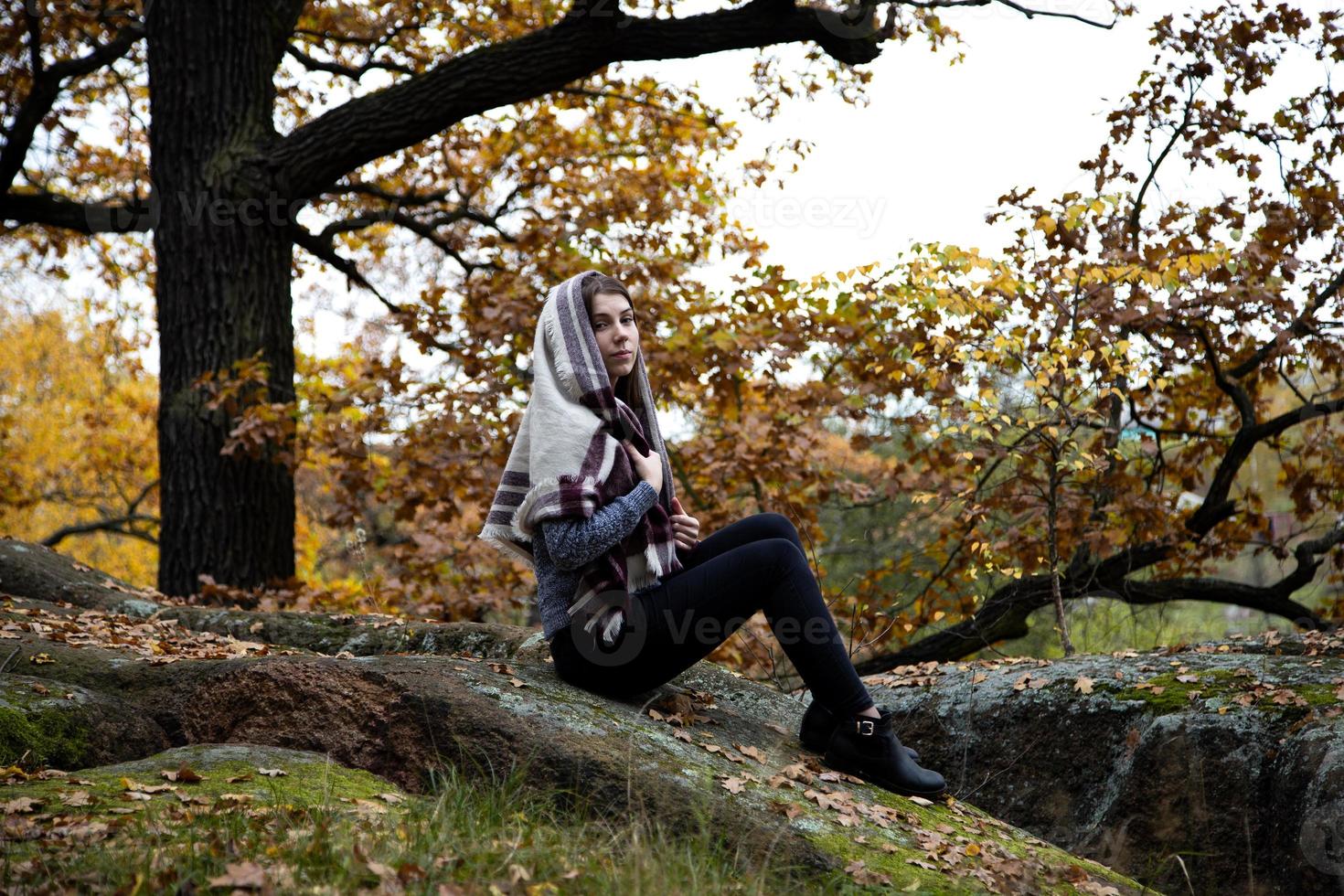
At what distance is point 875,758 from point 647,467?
3.92 ft

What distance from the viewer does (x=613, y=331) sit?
3689 mm

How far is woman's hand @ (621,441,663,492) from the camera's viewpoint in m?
3.59

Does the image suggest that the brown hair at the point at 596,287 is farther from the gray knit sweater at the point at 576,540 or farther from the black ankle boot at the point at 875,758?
the black ankle boot at the point at 875,758

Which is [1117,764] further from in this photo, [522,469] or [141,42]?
[141,42]

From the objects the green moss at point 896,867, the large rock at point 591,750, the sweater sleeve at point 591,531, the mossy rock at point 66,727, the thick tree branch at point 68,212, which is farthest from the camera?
the thick tree branch at point 68,212

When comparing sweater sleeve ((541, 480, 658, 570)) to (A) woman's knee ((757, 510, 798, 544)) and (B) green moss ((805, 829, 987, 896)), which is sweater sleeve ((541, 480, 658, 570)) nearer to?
(A) woman's knee ((757, 510, 798, 544))

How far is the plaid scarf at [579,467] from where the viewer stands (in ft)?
11.3

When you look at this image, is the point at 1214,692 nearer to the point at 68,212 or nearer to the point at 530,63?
the point at 530,63

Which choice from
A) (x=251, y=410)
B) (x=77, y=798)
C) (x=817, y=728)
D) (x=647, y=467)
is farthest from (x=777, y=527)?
(x=251, y=410)

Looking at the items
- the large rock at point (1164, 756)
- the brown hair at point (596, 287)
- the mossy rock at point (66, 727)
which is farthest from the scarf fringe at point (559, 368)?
the large rock at point (1164, 756)

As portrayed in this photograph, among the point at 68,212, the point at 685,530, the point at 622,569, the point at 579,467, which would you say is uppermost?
the point at 68,212

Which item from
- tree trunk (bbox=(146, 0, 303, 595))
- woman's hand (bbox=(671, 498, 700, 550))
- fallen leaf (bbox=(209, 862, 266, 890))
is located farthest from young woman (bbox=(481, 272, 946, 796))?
tree trunk (bbox=(146, 0, 303, 595))

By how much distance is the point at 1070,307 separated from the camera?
20.3 feet

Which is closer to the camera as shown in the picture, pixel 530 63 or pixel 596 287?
pixel 596 287
